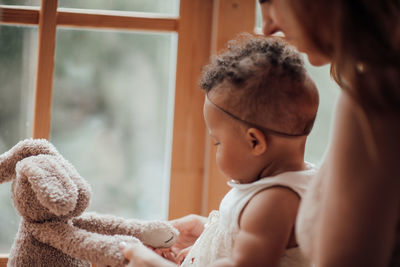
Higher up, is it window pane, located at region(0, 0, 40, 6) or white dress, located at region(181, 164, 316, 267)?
window pane, located at region(0, 0, 40, 6)

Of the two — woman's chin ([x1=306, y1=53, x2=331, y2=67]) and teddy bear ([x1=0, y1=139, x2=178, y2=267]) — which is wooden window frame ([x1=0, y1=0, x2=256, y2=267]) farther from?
woman's chin ([x1=306, y1=53, x2=331, y2=67])

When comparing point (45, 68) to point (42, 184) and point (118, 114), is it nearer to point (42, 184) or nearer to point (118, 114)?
point (118, 114)

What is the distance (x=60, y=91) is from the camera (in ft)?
3.94

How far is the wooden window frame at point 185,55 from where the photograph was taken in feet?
3.79

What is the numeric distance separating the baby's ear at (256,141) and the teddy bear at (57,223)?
29 centimetres

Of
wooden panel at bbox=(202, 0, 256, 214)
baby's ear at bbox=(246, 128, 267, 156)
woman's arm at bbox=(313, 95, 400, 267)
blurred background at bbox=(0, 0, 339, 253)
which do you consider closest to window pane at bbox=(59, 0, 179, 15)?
Result: blurred background at bbox=(0, 0, 339, 253)

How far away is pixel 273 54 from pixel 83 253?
0.56 m

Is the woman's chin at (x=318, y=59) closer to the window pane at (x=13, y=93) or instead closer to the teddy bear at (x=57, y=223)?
the teddy bear at (x=57, y=223)

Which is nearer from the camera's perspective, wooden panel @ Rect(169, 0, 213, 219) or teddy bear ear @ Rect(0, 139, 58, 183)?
teddy bear ear @ Rect(0, 139, 58, 183)

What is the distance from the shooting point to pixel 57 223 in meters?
0.88

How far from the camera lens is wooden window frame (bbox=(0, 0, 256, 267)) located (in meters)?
1.15

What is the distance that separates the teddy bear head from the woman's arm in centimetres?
53

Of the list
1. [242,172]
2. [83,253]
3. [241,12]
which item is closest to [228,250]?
[242,172]

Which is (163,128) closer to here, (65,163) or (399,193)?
(65,163)
